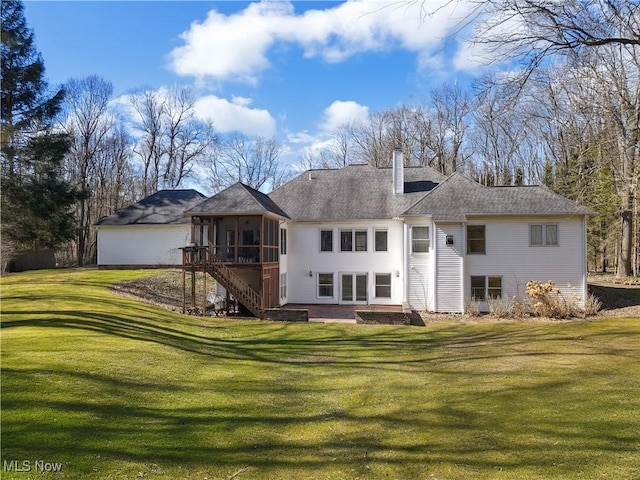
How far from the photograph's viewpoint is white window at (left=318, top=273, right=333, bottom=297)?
2169cm

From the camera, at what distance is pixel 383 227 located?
21328 mm

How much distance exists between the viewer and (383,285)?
2134cm

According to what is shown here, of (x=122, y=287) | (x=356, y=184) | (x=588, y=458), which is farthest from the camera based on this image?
(x=356, y=184)

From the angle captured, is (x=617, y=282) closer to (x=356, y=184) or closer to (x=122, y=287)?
(x=356, y=184)

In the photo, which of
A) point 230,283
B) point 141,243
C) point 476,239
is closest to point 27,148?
point 141,243

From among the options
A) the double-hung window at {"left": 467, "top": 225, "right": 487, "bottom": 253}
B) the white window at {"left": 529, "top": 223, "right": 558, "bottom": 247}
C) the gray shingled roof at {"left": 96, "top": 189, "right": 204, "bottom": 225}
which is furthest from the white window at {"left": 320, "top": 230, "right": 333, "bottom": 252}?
the gray shingled roof at {"left": 96, "top": 189, "right": 204, "bottom": 225}

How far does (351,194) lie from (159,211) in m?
15.6

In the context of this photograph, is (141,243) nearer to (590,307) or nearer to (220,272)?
(220,272)

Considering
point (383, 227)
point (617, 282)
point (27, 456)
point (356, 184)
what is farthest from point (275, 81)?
point (617, 282)

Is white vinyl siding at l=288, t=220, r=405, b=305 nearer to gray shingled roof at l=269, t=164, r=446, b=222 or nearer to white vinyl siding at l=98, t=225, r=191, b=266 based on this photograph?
gray shingled roof at l=269, t=164, r=446, b=222

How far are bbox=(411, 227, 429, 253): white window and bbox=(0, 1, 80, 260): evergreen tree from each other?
1897 centimetres

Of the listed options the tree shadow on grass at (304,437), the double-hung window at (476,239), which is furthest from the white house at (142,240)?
the tree shadow on grass at (304,437)

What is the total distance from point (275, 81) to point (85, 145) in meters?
27.9

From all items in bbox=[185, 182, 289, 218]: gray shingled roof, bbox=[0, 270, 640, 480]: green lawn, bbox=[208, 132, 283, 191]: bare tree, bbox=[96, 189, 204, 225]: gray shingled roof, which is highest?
bbox=[208, 132, 283, 191]: bare tree
